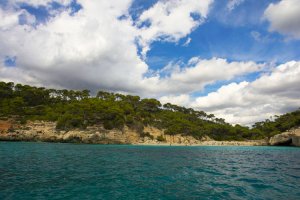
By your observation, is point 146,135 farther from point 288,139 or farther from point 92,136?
point 288,139

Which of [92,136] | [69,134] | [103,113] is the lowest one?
[92,136]

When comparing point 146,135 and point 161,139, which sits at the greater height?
point 146,135

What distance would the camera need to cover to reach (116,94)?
515ft

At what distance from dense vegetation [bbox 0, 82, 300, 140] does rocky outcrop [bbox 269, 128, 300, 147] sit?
41.5ft

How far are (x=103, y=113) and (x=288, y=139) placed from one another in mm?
86380

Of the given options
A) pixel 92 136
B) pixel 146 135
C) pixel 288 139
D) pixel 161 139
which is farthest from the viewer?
pixel 161 139

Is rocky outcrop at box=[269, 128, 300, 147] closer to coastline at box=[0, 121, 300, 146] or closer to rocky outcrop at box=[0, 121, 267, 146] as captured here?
coastline at box=[0, 121, 300, 146]

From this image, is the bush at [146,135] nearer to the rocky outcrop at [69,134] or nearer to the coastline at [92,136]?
the coastline at [92,136]

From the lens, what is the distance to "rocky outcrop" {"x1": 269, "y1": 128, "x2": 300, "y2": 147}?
361ft

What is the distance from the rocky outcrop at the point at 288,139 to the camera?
110044mm

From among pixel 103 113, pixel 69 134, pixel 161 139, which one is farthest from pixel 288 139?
pixel 69 134

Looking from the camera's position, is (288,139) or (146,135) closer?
(288,139)

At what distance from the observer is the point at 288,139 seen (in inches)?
4441

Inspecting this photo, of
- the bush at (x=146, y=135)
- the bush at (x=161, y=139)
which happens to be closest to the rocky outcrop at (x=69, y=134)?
the bush at (x=146, y=135)
